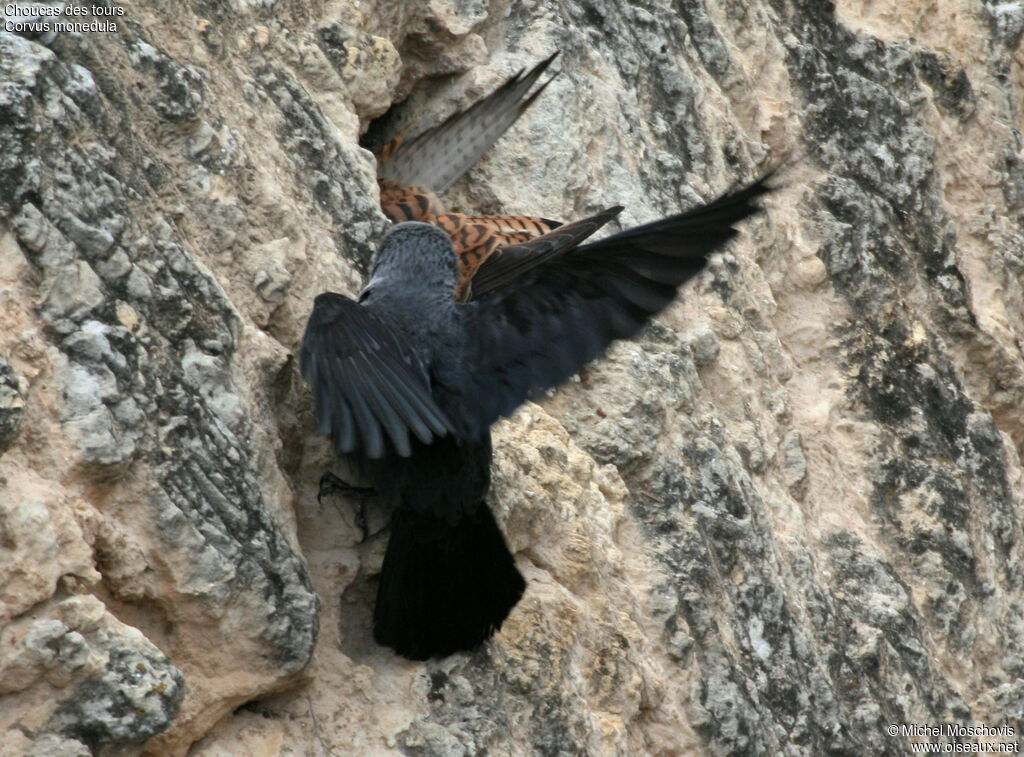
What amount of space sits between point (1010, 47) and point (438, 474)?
529 cm

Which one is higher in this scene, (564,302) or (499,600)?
(564,302)

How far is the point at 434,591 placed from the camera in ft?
10.8

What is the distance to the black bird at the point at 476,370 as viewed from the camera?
327 centimetres

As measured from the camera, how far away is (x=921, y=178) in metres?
6.43

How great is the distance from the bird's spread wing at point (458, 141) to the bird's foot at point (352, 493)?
1747 millimetres

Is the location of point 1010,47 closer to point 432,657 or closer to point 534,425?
point 534,425

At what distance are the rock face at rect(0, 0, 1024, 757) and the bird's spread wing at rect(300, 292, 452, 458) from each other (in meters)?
0.23

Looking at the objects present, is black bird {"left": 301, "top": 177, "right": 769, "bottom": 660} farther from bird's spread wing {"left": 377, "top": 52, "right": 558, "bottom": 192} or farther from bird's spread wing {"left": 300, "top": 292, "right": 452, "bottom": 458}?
bird's spread wing {"left": 377, "top": 52, "right": 558, "bottom": 192}

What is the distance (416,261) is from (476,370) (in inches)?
15.3

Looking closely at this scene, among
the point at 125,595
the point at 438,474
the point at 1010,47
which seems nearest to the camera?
the point at 125,595

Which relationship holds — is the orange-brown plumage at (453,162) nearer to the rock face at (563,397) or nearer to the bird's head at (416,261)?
the rock face at (563,397)

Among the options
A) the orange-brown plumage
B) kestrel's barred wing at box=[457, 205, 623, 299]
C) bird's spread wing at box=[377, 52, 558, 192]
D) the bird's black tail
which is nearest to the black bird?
the bird's black tail

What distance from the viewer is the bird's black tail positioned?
328 centimetres

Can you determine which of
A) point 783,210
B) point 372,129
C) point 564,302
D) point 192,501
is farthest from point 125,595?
point 783,210
